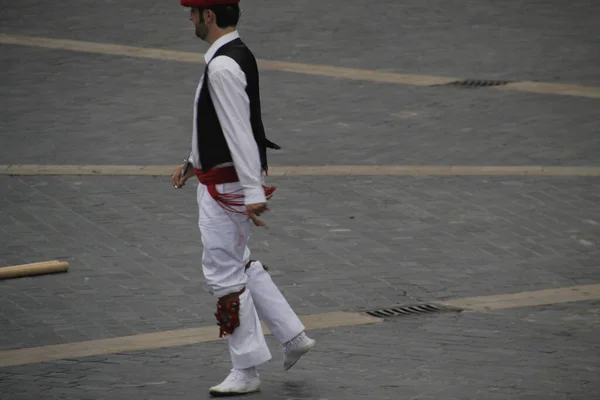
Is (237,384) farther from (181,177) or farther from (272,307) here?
(181,177)

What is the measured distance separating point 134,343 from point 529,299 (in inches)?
102

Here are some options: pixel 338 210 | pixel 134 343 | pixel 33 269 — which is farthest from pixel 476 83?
pixel 134 343

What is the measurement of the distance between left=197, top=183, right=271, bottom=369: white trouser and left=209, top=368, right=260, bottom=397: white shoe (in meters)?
0.06

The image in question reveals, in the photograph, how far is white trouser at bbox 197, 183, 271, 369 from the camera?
6.79 m

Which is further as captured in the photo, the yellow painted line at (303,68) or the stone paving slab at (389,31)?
the stone paving slab at (389,31)

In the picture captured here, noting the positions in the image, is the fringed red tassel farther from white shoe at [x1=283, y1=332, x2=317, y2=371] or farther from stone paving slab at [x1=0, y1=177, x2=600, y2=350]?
stone paving slab at [x1=0, y1=177, x2=600, y2=350]

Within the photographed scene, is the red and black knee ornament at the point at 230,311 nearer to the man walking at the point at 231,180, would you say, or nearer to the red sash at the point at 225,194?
the man walking at the point at 231,180

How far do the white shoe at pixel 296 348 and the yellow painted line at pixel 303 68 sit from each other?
801cm

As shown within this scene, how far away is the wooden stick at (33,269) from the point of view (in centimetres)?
903

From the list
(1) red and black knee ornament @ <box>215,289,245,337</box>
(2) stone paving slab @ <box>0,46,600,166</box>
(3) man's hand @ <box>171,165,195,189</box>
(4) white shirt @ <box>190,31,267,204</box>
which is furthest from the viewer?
(2) stone paving slab @ <box>0,46,600,166</box>

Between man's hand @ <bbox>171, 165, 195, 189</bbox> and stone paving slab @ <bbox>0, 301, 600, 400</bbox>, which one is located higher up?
man's hand @ <bbox>171, 165, 195, 189</bbox>

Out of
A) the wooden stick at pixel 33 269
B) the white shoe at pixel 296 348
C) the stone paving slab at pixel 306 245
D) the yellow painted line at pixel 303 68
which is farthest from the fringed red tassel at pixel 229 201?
the yellow painted line at pixel 303 68

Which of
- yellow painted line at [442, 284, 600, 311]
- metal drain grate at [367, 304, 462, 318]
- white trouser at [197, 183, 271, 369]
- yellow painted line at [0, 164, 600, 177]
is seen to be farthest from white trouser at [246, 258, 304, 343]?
yellow painted line at [0, 164, 600, 177]

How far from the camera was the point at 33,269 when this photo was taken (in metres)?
9.12
